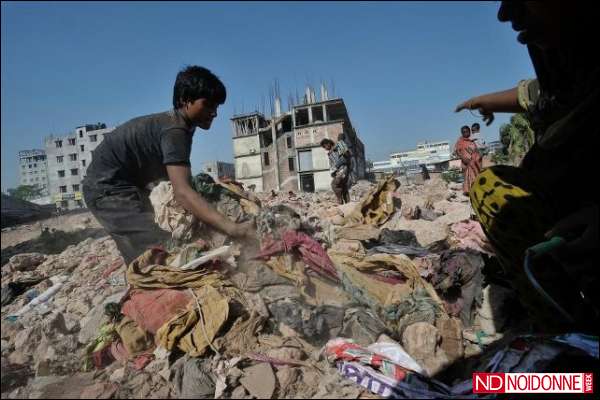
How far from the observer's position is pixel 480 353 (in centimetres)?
188

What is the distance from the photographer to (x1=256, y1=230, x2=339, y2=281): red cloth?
2.38 m

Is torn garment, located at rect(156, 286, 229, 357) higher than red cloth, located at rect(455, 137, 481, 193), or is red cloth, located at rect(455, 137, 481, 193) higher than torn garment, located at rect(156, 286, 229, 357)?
red cloth, located at rect(455, 137, 481, 193)

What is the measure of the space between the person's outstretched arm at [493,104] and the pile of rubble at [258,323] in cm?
94

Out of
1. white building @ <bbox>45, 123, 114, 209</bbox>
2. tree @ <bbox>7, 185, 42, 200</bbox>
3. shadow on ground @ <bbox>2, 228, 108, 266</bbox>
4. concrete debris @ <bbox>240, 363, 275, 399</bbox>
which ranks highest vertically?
white building @ <bbox>45, 123, 114, 209</bbox>

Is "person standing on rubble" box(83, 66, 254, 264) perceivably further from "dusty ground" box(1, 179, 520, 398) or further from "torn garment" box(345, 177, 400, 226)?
"torn garment" box(345, 177, 400, 226)

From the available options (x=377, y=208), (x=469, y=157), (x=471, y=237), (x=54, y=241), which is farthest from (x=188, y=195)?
(x=469, y=157)

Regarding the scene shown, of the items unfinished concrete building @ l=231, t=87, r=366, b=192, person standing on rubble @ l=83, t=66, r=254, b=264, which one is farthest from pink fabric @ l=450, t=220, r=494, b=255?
unfinished concrete building @ l=231, t=87, r=366, b=192

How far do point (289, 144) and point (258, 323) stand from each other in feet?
104

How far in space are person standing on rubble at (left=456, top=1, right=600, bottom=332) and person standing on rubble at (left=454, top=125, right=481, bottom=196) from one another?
6420 millimetres

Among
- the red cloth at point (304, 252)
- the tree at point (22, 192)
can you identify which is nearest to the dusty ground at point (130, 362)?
the red cloth at point (304, 252)

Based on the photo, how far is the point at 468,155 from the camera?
295 inches

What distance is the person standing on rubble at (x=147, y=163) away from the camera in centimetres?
220

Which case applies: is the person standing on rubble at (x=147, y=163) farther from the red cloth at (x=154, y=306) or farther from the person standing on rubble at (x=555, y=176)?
the person standing on rubble at (x=555, y=176)

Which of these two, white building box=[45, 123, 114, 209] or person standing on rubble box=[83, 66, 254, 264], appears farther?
white building box=[45, 123, 114, 209]
